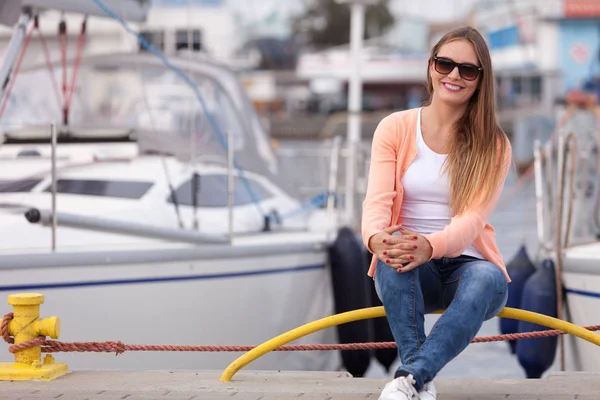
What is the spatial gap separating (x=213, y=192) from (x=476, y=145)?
3.47 metres

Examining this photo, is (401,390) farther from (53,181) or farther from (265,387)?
(53,181)

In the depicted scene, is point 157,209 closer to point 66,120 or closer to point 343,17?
point 66,120

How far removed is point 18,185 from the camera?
6996 millimetres

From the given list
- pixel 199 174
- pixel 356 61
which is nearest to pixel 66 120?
pixel 199 174

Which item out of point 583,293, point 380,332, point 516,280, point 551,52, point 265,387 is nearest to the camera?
point 265,387

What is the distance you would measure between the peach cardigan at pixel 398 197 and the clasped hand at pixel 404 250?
0.07m

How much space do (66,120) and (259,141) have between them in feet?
5.17

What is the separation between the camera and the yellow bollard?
4.65 metres

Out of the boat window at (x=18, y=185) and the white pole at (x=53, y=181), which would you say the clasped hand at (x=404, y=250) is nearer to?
the white pole at (x=53, y=181)

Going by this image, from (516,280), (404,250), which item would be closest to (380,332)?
(516,280)

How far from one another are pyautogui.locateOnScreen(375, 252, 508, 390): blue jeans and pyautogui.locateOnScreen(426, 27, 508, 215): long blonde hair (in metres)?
0.25

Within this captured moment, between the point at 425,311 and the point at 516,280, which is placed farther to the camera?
the point at 516,280

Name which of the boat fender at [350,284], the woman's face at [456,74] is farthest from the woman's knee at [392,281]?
the boat fender at [350,284]

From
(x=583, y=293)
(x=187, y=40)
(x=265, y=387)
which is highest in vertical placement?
(x=187, y=40)
